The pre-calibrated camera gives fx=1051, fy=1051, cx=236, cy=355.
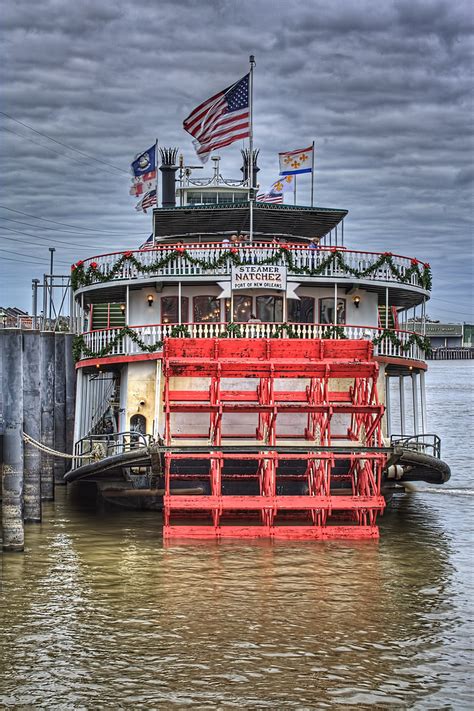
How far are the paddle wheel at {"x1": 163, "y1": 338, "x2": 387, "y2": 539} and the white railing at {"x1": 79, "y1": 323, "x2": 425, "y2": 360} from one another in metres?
0.85

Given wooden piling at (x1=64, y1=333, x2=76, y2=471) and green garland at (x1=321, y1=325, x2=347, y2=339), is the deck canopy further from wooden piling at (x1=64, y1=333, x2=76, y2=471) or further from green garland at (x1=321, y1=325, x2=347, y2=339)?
green garland at (x1=321, y1=325, x2=347, y2=339)

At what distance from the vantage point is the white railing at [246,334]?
1947 cm

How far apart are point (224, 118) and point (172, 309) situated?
4.39 meters

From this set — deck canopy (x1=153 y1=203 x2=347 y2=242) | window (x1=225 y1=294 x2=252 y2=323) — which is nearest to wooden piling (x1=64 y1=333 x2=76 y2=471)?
deck canopy (x1=153 y1=203 x2=347 y2=242)

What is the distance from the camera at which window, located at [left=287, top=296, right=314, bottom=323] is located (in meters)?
21.0

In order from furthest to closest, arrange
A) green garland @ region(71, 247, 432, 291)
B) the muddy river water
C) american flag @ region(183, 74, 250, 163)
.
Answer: american flag @ region(183, 74, 250, 163), green garland @ region(71, 247, 432, 291), the muddy river water

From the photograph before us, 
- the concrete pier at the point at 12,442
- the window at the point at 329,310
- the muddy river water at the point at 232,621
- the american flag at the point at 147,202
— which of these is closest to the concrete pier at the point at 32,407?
the muddy river water at the point at 232,621

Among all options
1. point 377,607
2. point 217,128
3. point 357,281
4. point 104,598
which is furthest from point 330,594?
point 217,128

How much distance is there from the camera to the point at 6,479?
1511 centimetres

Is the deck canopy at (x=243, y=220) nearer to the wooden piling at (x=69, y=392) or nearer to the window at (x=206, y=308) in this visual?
the window at (x=206, y=308)

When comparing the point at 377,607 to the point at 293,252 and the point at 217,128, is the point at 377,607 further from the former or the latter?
the point at 217,128

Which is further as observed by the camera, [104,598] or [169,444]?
[169,444]

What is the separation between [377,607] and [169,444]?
5.46 meters

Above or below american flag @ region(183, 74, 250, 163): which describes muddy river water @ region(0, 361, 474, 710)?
below
